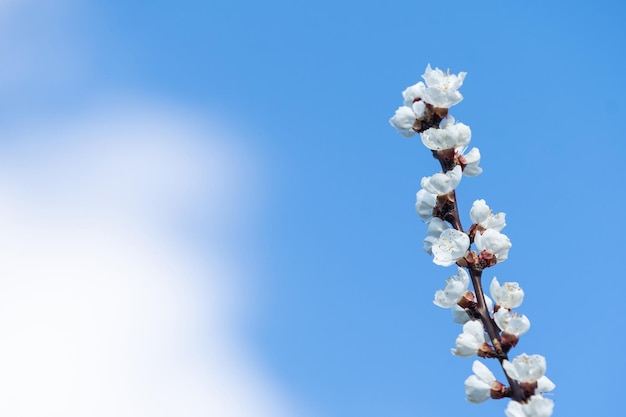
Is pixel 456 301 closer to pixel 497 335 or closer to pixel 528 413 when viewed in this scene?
pixel 497 335

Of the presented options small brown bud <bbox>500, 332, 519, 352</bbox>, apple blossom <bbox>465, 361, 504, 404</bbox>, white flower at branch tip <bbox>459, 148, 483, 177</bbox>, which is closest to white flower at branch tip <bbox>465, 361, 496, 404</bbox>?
apple blossom <bbox>465, 361, 504, 404</bbox>

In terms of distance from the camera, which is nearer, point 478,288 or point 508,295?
point 508,295

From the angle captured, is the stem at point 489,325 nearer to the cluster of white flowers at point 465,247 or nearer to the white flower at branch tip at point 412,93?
the cluster of white flowers at point 465,247

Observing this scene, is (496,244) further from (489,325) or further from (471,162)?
(471,162)

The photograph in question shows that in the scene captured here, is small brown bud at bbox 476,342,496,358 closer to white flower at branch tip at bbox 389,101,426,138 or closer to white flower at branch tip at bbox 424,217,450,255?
white flower at branch tip at bbox 424,217,450,255

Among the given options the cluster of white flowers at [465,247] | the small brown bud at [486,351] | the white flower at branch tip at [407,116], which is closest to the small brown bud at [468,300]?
the cluster of white flowers at [465,247]

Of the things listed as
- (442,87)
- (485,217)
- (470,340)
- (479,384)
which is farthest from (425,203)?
(479,384)

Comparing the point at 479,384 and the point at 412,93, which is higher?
the point at 412,93
